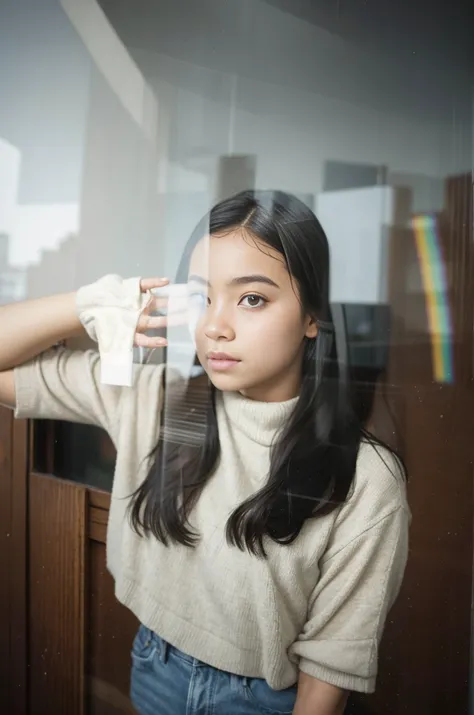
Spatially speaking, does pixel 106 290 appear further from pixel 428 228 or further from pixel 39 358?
pixel 428 228

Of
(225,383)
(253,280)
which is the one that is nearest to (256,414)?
(225,383)

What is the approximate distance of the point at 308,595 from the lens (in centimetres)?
74

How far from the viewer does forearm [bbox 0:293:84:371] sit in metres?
0.88

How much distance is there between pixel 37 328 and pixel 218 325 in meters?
0.29

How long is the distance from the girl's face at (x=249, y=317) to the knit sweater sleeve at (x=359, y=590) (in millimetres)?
168

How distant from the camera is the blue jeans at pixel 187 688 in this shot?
2.52 feet

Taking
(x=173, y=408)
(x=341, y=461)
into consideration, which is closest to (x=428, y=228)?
(x=341, y=461)

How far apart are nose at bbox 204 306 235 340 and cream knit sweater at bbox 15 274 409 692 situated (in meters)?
0.08

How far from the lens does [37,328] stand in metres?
0.89

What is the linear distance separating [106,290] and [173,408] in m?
0.19

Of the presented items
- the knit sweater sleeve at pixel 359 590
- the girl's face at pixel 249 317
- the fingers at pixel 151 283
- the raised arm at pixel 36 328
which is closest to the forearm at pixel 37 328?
the raised arm at pixel 36 328

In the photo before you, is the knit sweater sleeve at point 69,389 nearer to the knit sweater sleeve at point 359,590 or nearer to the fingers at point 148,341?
the fingers at point 148,341

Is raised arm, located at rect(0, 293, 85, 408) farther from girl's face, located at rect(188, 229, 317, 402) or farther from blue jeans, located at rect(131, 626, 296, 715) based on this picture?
blue jeans, located at rect(131, 626, 296, 715)

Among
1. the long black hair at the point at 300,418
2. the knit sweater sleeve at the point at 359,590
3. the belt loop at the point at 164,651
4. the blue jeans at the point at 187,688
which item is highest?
the long black hair at the point at 300,418
